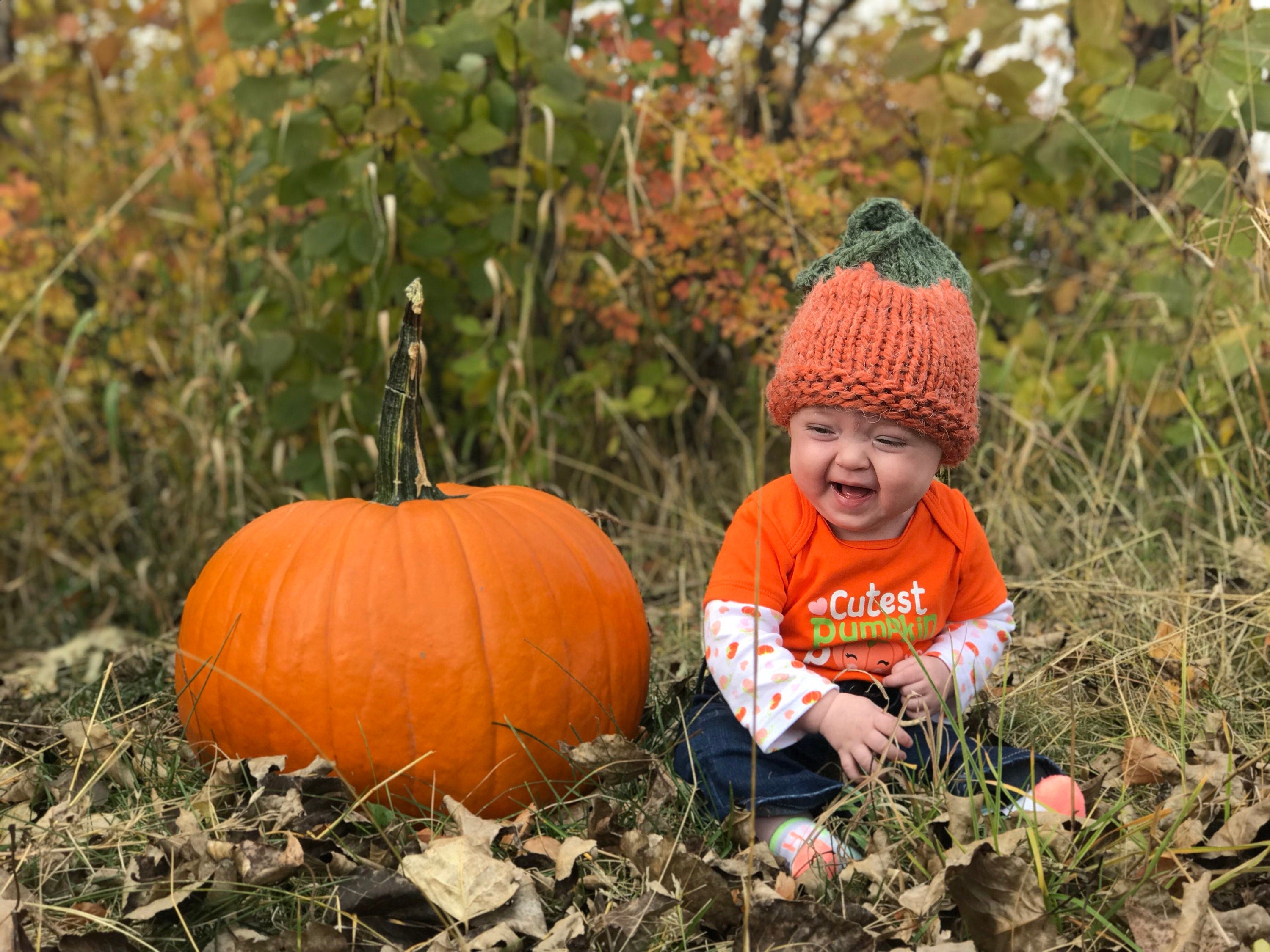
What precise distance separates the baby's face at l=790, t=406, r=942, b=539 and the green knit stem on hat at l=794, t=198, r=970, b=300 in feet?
0.88

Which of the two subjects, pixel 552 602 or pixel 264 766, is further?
pixel 552 602

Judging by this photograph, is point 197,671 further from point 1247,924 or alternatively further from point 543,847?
point 1247,924

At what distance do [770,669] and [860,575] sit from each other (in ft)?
0.84

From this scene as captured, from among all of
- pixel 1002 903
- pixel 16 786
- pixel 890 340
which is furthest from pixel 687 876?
pixel 16 786

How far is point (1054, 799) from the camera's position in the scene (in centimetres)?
191

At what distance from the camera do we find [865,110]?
423 centimetres

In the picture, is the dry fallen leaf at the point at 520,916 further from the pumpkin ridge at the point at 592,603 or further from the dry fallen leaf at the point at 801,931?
the pumpkin ridge at the point at 592,603

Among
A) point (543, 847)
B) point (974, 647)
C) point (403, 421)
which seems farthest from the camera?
point (403, 421)

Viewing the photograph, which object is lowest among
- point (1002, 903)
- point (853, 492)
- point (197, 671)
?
point (1002, 903)

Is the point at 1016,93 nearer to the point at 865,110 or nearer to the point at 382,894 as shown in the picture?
the point at 865,110

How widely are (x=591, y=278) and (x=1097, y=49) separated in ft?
6.05

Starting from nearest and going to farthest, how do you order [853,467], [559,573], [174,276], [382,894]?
[382,894]
[853,467]
[559,573]
[174,276]

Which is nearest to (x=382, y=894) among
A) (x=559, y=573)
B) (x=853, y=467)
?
(x=559, y=573)

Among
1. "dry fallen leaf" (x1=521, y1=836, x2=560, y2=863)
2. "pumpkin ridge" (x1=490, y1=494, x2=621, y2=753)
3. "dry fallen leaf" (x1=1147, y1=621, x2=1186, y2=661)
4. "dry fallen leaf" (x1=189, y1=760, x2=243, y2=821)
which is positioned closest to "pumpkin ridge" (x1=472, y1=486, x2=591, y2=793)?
"pumpkin ridge" (x1=490, y1=494, x2=621, y2=753)
